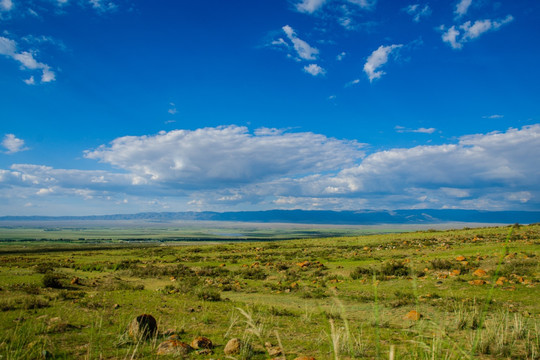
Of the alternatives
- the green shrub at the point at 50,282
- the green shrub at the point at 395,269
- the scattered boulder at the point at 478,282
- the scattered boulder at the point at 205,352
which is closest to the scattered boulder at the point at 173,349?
the scattered boulder at the point at 205,352

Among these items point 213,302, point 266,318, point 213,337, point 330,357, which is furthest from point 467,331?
point 213,302

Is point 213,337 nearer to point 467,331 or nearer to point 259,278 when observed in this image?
point 467,331

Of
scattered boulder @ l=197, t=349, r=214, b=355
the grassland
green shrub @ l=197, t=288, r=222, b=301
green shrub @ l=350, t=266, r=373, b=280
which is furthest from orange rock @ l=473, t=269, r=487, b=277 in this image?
scattered boulder @ l=197, t=349, r=214, b=355

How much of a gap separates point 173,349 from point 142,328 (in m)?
1.42

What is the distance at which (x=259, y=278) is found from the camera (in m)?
19.7

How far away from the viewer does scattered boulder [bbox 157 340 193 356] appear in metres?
6.55

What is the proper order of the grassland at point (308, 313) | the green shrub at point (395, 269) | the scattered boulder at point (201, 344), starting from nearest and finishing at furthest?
the grassland at point (308, 313)
the scattered boulder at point (201, 344)
the green shrub at point (395, 269)

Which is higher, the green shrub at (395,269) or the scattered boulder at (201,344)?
the scattered boulder at (201,344)

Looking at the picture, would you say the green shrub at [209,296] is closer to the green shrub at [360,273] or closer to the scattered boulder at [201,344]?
the scattered boulder at [201,344]

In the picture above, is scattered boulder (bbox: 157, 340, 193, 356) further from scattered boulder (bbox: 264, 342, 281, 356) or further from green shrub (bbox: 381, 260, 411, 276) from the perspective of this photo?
green shrub (bbox: 381, 260, 411, 276)

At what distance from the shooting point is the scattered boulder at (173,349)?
655 centimetres

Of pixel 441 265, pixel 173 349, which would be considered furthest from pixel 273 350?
pixel 441 265

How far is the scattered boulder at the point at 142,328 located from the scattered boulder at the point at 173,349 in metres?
0.86

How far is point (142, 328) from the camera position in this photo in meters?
7.52
